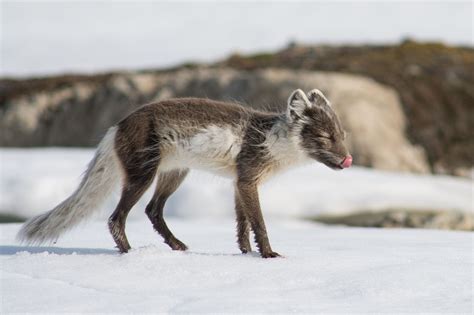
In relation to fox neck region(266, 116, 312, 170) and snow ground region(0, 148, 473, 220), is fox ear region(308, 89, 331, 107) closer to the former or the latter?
fox neck region(266, 116, 312, 170)

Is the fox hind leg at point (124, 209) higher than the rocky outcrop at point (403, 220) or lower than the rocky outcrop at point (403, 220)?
higher

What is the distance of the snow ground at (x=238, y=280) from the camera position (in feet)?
18.2

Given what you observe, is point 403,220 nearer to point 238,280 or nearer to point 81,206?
point 81,206

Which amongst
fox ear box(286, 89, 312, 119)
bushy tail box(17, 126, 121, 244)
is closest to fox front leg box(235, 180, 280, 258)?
fox ear box(286, 89, 312, 119)

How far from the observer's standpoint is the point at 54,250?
25.8 ft

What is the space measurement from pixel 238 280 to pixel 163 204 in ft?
6.48

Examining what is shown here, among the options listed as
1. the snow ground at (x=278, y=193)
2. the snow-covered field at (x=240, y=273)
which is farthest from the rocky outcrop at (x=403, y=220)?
the snow-covered field at (x=240, y=273)

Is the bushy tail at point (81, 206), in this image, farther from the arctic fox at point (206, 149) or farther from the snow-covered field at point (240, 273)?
the snow-covered field at point (240, 273)

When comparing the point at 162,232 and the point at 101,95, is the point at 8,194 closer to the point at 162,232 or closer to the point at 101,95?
the point at 162,232

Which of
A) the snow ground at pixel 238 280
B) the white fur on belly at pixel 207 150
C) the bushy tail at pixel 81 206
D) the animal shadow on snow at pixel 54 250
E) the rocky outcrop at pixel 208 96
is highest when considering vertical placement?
the white fur on belly at pixel 207 150

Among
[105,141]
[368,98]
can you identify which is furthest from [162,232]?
[368,98]

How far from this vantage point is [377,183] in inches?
768

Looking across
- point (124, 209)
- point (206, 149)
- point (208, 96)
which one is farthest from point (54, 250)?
point (208, 96)

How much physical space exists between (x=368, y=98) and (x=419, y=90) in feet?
10.3
